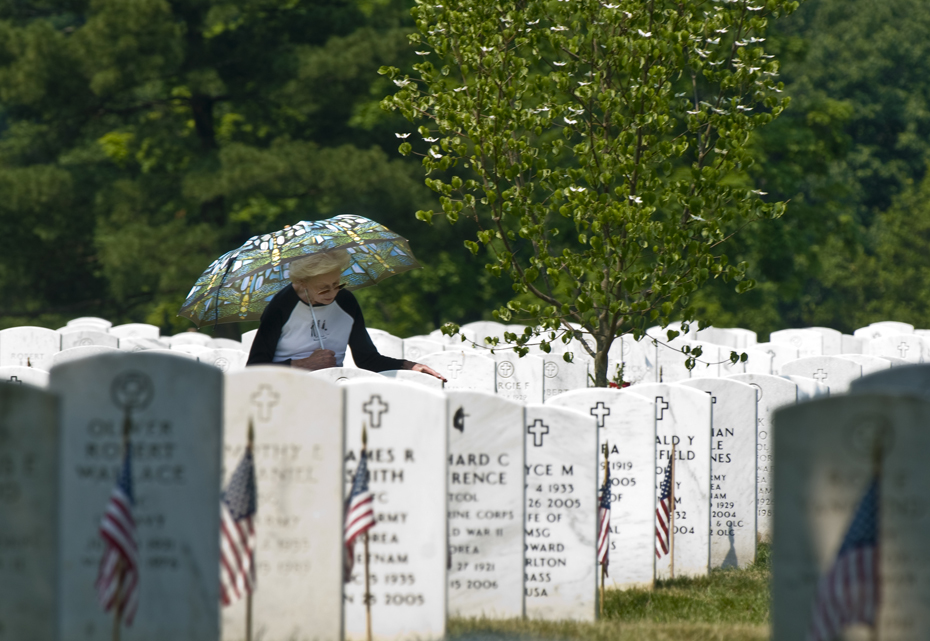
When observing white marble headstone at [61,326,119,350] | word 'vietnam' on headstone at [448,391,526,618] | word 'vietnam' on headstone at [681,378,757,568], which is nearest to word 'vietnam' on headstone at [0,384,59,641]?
word 'vietnam' on headstone at [448,391,526,618]

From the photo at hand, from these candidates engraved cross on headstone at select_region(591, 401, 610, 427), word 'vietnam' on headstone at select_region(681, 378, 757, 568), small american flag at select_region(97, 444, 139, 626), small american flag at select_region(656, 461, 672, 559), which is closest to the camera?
small american flag at select_region(97, 444, 139, 626)

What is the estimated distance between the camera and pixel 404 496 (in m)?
5.34

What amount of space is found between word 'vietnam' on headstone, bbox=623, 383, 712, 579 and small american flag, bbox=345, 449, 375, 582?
2.66 metres

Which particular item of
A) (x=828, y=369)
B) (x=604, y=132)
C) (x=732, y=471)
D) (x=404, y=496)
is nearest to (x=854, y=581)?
(x=404, y=496)

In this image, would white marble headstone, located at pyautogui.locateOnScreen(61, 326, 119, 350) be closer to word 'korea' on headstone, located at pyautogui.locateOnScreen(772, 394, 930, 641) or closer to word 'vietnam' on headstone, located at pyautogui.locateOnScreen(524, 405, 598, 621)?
word 'vietnam' on headstone, located at pyautogui.locateOnScreen(524, 405, 598, 621)

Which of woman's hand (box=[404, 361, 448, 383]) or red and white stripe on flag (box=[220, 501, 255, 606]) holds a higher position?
woman's hand (box=[404, 361, 448, 383])

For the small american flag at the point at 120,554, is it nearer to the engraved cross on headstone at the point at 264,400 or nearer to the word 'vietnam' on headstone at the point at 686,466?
the engraved cross on headstone at the point at 264,400

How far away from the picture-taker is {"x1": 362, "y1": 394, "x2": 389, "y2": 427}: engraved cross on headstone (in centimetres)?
533

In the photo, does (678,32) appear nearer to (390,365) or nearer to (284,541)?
(390,365)

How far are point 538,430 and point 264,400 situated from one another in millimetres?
1830

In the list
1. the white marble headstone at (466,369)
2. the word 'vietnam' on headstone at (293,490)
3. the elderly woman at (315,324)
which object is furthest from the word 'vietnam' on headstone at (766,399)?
the word 'vietnam' on headstone at (293,490)

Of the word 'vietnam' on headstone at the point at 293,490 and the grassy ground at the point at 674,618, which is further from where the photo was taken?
the grassy ground at the point at 674,618

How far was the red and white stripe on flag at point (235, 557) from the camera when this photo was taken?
499 cm

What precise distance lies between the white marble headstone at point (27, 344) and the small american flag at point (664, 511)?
7631 mm
